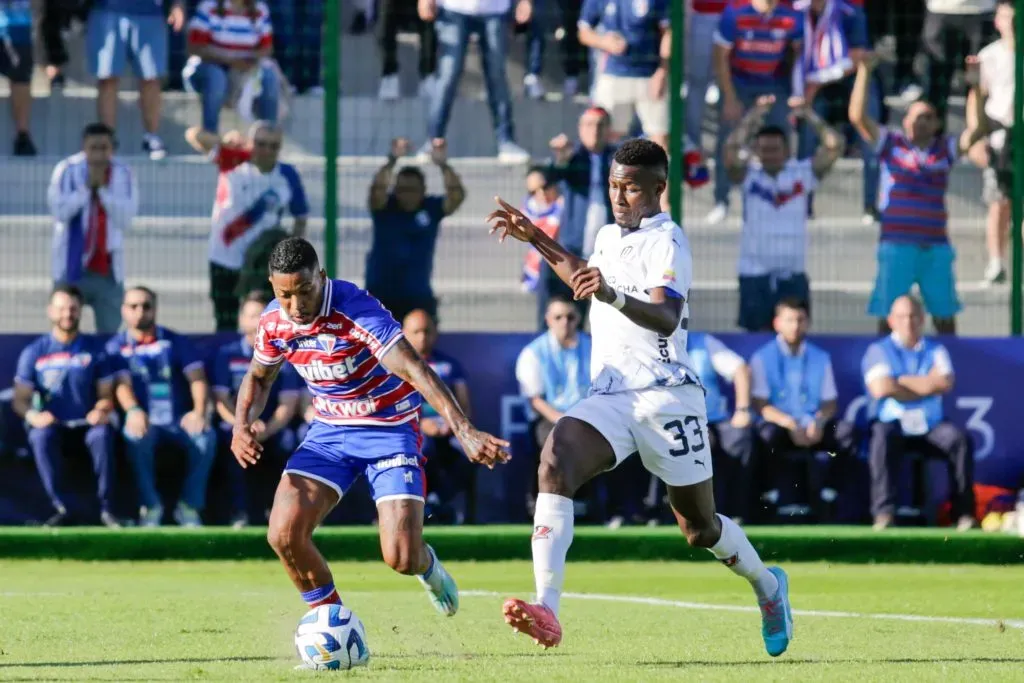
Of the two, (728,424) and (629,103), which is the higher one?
(629,103)

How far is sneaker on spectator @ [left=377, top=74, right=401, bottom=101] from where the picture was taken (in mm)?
14266

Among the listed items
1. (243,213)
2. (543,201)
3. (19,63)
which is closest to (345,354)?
(243,213)

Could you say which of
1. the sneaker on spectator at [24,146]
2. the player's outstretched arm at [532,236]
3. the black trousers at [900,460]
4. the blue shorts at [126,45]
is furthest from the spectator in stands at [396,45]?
the player's outstretched arm at [532,236]

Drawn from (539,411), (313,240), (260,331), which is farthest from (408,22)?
(260,331)

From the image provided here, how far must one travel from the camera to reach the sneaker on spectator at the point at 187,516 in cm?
1351

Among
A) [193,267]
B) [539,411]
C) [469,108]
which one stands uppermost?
[469,108]

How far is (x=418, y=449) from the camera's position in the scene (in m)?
8.52

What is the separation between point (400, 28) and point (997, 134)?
4545mm

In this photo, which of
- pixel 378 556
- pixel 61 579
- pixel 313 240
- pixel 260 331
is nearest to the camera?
pixel 260 331

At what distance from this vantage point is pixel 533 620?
7211 mm

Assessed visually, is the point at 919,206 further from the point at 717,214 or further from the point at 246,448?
the point at 246,448

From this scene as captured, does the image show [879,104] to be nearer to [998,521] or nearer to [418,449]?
[998,521]

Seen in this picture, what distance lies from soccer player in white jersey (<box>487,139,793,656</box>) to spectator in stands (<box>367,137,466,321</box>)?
583cm

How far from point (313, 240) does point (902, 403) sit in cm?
437
